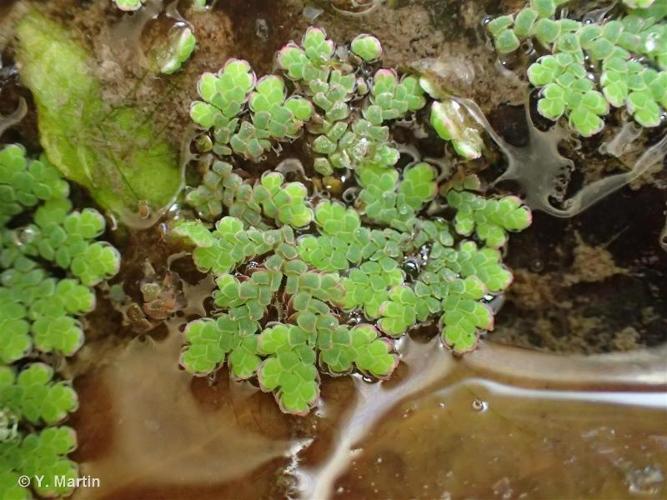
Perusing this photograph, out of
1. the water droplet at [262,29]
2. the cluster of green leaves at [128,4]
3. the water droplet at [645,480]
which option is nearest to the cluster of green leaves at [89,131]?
the cluster of green leaves at [128,4]

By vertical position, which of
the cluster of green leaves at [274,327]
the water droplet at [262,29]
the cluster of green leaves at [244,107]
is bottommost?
the cluster of green leaves at [274,327]

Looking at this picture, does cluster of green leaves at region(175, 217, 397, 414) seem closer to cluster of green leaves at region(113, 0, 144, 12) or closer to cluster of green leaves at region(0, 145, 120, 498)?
cluster of green leaves at region(0, 145, 120, 498)

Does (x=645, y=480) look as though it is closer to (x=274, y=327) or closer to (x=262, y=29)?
(x=274, y=327)

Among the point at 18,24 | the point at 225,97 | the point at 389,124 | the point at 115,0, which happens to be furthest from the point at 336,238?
the point at 18,24

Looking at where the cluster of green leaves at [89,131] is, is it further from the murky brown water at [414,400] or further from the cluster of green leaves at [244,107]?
the cluster of green leaves at [244,107]

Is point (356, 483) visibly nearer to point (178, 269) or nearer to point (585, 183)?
point (178, 269)

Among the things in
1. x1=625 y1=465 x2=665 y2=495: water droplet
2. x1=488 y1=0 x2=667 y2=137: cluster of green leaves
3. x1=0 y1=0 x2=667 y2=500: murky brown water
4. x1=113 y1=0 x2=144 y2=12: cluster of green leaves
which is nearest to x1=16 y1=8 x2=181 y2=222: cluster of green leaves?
x1=0 y1=0 x2=667 y2=500: murky brown water
